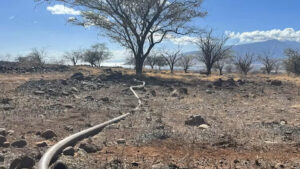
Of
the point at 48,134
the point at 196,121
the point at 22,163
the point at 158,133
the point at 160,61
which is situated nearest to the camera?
the point at 22,163

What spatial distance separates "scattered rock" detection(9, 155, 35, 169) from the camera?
426 cm

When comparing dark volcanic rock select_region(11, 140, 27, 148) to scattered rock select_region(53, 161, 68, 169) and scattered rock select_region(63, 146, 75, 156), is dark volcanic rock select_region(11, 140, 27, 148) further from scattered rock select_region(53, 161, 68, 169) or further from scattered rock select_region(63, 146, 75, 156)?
scattered rock select_region(53, 161, 68, 169)

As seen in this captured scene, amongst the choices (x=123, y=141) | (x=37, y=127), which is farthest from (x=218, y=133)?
(x=37, y=127)

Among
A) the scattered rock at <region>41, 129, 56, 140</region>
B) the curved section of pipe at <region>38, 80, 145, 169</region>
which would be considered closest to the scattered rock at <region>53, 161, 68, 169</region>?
the curved section of pipe at <region>38, 80, 145, 169</region>

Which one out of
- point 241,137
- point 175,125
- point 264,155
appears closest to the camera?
point 264,155

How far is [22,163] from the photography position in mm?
4309

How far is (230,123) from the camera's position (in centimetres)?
823

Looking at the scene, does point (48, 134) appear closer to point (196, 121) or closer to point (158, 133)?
point (158, 133)

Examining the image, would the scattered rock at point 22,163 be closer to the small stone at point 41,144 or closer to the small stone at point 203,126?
the small stone at point 41,144

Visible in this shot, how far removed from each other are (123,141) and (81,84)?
1049cm

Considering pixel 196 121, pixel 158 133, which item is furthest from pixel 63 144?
pixel 196 121

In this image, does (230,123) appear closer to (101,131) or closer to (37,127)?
(101,131)

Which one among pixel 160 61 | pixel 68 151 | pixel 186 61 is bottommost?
pixel 68 151

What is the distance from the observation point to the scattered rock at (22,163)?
4259 millimetres
